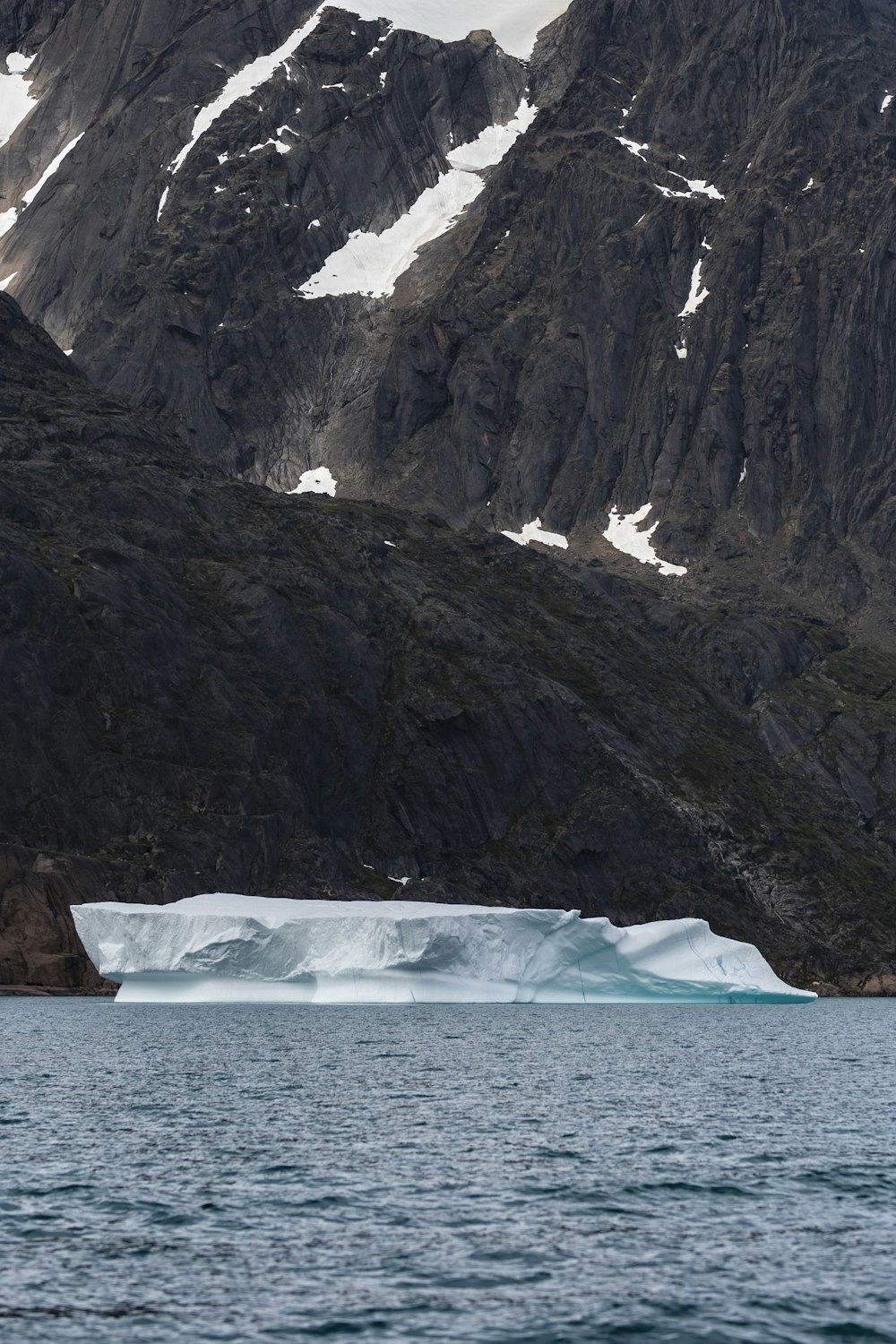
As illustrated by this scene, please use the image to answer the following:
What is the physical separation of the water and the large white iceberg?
2738 cm

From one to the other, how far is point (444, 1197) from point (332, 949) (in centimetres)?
6833

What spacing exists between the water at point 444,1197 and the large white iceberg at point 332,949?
27385 mm

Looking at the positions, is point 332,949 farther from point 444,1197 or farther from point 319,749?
point 444,1197

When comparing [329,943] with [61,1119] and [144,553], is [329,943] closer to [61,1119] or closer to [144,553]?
[61,1119]

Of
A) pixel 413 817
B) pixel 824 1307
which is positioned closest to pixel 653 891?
pixel 413 817

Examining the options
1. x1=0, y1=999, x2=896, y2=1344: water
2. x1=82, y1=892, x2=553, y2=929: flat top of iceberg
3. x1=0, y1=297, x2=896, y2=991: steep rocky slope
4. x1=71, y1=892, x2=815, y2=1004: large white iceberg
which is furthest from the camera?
x1=0, y1=297, x2=896, y2=991: steep rocky slope

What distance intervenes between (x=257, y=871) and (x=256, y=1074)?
261 ft

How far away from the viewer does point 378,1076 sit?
67125mm

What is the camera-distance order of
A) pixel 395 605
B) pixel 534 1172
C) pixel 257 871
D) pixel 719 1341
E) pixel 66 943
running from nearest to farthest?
pixel 719 1341 < pixel 534 1172 < pixel 66 943 < pixel 257 871 < pixel 395 605

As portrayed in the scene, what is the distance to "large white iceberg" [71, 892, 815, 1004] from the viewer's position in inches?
4190

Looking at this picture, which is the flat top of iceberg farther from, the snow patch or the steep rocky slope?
the steep rocky slope

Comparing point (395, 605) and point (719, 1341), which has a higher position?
point (395, 605)

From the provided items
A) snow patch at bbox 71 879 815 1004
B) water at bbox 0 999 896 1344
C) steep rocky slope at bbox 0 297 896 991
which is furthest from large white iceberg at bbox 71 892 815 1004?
water at bbox 0 999 896 1344

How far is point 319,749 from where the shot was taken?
6437 inches
